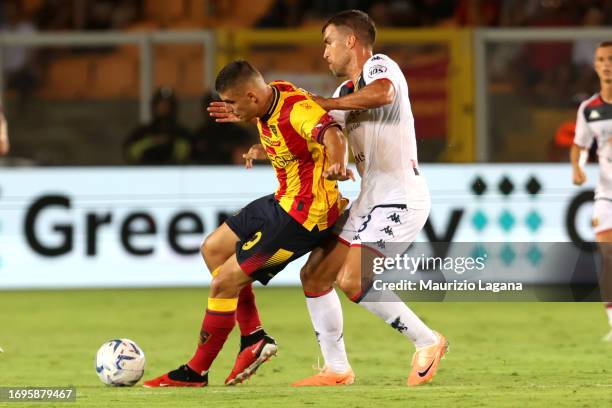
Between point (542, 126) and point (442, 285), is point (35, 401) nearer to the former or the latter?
point (442, 285)

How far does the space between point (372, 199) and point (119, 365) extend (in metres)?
1.52

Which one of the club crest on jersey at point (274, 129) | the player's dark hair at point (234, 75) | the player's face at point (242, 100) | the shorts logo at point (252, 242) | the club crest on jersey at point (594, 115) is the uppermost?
the player's dark hair at point (234, 75)

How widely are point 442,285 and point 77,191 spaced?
6.03 meters

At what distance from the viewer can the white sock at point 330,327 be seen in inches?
270

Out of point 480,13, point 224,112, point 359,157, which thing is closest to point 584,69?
point 480,13

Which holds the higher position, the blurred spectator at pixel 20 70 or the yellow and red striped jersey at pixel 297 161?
the yellow and red striped jersey at pixel 297 161

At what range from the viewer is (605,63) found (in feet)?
30.0

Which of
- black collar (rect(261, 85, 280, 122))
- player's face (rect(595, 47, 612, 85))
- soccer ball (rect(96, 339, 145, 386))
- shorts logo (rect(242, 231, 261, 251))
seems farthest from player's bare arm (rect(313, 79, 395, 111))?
player's face (rect(595, 47, 612, 85))

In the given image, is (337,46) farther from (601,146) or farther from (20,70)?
(20,70)

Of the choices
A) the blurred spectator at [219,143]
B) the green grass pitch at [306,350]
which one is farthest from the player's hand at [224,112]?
the blurred spectator at [219,143]

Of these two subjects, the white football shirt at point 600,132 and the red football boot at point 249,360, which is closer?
the red football boot at point 249,360

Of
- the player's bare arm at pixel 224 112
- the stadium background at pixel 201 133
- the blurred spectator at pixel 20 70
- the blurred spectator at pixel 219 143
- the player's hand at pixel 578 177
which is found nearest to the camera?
the player's bare arm at pixel 224 112

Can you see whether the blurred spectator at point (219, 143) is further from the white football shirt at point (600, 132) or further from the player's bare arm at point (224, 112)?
the player's bare arm at point (224, 112)

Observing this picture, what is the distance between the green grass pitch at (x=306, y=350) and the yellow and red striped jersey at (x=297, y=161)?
90cm
